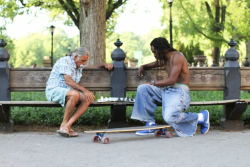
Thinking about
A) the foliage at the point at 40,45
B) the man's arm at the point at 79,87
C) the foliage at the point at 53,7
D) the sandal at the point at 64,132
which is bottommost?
the sandal at the point at 64,132

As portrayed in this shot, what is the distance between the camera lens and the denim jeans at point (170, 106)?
6329mm

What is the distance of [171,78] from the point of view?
6.37 m

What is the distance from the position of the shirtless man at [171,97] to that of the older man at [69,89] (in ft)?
2.85

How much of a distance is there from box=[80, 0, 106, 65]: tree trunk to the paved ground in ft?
16.4

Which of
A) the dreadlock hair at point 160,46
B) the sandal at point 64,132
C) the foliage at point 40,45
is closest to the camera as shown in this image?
the sandal at point 64,132

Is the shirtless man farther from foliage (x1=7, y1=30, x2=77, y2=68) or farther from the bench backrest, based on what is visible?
foliage (x1=7, y1=30, x2=77, y2=68)

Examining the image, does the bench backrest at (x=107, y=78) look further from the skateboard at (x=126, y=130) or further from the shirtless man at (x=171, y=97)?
the skateboard at (x=126, y=130)

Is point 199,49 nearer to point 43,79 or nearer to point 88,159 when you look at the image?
point 43,79

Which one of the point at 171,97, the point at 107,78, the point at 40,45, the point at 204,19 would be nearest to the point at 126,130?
the point at 171,97

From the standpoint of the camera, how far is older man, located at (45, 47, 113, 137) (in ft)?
20.6

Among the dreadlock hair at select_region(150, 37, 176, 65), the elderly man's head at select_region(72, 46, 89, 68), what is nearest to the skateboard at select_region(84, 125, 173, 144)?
the dreadlock hair at select_region(150, 37, 176, 65)

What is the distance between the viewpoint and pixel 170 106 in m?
6.37

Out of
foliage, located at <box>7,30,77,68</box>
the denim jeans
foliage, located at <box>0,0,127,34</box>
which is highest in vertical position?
foliage, located at <box>7,30,77,68</box>

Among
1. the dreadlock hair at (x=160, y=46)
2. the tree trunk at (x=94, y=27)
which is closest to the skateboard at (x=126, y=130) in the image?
the dreadlock hair at (x=160, y=46)
